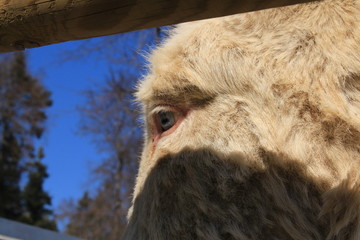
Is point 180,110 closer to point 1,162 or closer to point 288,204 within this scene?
point 288,204

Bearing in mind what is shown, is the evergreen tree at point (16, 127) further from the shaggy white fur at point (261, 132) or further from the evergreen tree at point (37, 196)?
the shaggy white fur at point (261, 132)

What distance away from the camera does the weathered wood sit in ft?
4.18

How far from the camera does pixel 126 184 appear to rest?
34.9 feet

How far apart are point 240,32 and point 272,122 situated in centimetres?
60

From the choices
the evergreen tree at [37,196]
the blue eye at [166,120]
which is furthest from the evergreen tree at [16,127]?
the blue eye at [166,120]

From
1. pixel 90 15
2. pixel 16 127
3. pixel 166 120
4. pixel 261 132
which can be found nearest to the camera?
pixel 90 15

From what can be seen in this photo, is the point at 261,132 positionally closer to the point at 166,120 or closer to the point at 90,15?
the point at 166,120

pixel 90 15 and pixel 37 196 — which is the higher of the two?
pixel 37 196

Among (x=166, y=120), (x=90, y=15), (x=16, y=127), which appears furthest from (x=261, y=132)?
(x=16, y=127)

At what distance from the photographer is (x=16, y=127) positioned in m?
21.0

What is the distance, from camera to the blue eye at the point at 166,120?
2.73 meters

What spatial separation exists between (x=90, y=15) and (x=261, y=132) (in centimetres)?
130

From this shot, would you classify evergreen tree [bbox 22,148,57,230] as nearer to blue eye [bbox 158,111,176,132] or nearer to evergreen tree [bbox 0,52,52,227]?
evergreen tree [bbox 0,52,52,227]

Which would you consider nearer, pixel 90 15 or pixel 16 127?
pixel 90 15
